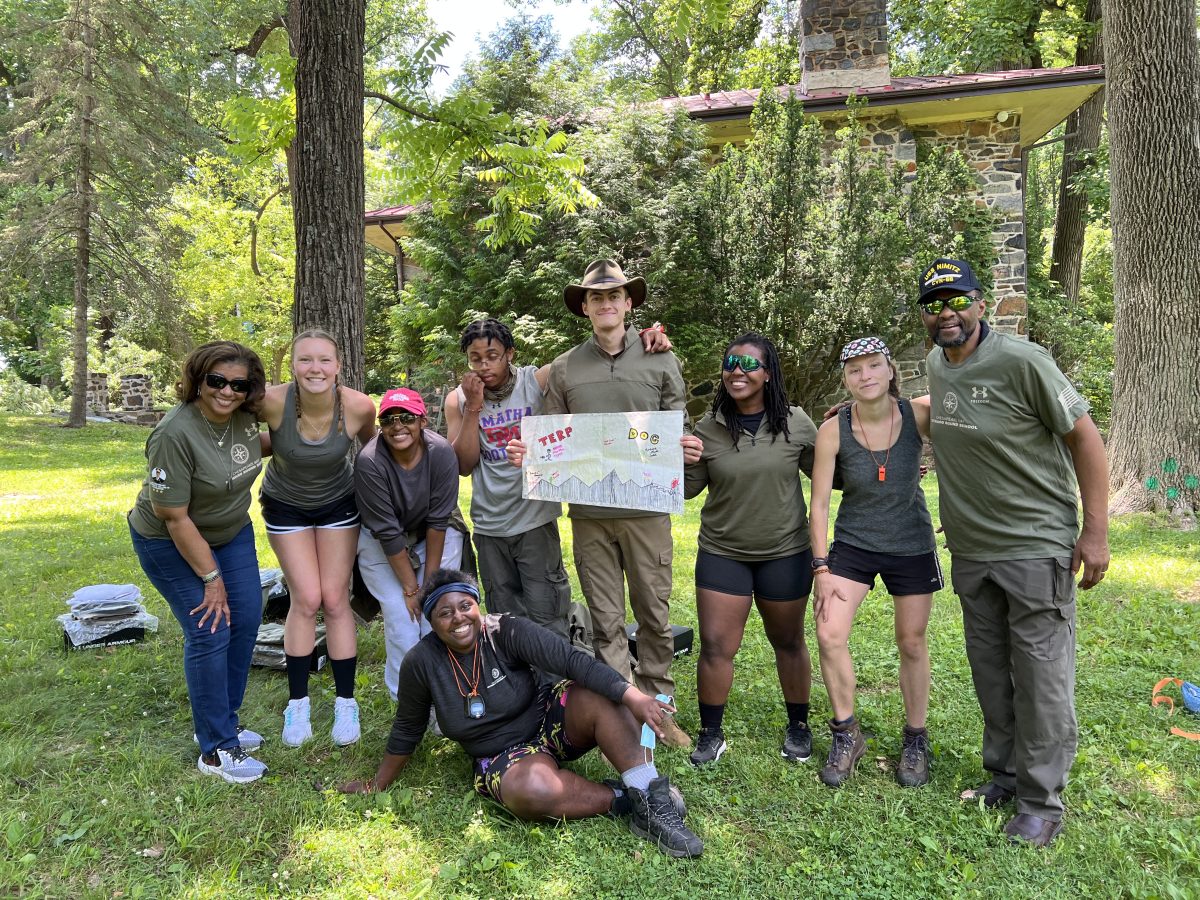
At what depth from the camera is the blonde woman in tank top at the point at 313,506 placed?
3.60 m

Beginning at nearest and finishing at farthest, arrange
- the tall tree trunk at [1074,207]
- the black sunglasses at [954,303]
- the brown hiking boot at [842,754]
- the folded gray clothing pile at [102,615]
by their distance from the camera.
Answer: the black sunglasses at [954,303] → the brown hiking boot at [842,754] → the folded gray clothing pile at [102,615] → the tall tree trunk at [1074,207]

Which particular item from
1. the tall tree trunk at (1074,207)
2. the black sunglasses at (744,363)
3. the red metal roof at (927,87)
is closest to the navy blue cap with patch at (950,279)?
the black sunglasses at (744,363)

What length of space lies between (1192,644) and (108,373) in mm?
27681

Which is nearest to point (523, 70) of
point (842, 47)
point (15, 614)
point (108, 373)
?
point (842, 47)

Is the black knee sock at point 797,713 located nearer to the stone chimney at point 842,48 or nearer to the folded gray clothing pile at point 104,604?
the folded gray clothing pile at point 104,604

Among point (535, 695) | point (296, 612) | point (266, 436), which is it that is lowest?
point (535, 695)

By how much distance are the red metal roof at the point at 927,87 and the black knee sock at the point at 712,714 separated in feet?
32.4

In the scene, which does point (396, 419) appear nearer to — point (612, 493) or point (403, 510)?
point (403, 510)

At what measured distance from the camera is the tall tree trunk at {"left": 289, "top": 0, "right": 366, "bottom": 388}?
483 centimetres

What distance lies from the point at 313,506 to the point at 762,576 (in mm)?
2078

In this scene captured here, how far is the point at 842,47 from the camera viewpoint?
1268 centimetres

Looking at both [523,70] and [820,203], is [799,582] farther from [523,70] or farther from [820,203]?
[523,70]

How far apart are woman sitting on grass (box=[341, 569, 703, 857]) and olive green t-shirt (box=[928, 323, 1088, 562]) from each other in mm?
1453

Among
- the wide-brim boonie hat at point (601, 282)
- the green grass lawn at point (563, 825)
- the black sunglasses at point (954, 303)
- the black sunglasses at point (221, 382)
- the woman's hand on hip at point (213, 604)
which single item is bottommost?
the green grass lawn at point (563, 825)
